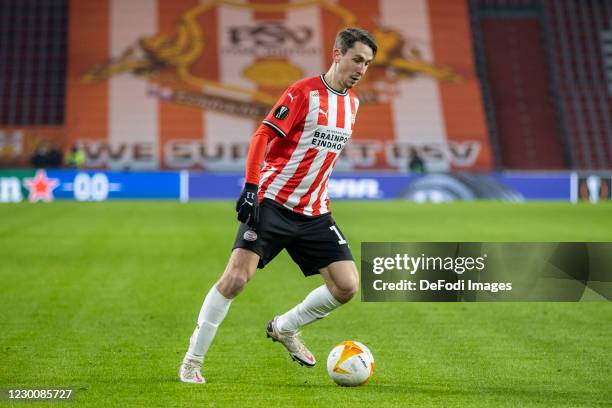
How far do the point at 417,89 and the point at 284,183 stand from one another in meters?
33.2

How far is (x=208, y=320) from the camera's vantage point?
645cm

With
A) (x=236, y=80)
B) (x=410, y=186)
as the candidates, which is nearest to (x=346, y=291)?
(x=410, y=186)

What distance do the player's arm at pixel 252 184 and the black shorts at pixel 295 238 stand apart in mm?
156

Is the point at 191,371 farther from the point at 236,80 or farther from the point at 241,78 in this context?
the point at 241,78

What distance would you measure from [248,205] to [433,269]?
1506mm

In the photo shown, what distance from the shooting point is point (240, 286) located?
6.33 meters

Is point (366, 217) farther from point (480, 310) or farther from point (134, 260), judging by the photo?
point (480, 310)

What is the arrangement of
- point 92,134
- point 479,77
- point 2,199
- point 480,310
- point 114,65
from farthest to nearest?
point 479,77, point 114,65, point 92,134, point 2,199, point 480,310

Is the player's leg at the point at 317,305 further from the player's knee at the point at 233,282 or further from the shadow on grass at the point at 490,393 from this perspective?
the player's knee at the point at 233,282

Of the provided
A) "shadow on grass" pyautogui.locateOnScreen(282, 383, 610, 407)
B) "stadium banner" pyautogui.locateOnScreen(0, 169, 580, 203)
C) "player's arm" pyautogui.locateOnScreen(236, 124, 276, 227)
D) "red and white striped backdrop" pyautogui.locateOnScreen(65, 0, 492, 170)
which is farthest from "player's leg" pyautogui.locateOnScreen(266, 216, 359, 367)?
"red and white striped backdrop" pyautogui.locateOnScreen(65, 0, 492, 170)

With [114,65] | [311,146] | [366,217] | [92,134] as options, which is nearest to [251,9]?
[114,65]

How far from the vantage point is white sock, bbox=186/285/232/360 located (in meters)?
6.41

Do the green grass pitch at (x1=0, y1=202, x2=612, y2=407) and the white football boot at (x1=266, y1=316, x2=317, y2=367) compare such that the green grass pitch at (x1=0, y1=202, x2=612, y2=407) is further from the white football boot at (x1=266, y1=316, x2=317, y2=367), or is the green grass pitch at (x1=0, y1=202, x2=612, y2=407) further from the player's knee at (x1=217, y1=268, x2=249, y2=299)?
the player's knee at (x1=217, y1=268, x2=249, y2=299)

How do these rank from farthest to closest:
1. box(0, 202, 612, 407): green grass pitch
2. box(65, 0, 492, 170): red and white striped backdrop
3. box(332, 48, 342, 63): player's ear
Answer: box(65, 0, 492, 170): red and white striped backdrop
box(332, 48, 342, 63): player's ear
box(0, 202, 612, 407): green grass pitch
